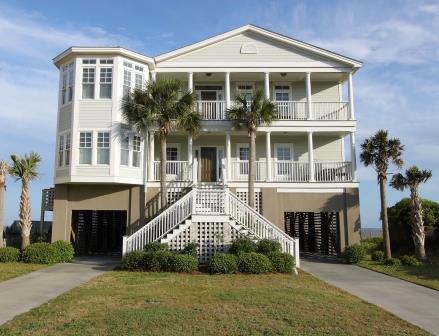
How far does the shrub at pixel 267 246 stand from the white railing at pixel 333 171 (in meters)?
7.19

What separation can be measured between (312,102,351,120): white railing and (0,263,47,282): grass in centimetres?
1581

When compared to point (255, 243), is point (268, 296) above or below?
below

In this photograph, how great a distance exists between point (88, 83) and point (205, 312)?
1584cm

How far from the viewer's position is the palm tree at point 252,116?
21.2m

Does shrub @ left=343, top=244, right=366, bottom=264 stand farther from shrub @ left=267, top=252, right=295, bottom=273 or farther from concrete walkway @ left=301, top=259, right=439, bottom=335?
shrub @ left=267, top=252, right=295, bottom=273

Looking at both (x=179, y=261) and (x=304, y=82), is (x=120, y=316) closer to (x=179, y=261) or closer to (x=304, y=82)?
(x=179, y=261)

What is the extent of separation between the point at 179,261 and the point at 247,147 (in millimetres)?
10754

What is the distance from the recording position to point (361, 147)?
2123cm

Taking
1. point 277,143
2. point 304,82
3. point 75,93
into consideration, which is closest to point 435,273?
point 277,143

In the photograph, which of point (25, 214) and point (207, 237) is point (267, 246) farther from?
point (25, 214)

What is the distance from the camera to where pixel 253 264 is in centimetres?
1606

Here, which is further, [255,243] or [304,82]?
[304,82]

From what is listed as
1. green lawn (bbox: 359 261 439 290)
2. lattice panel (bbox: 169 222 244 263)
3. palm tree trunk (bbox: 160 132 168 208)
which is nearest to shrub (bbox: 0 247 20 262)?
palm tree trunk (bbox: 160 132 168 208)

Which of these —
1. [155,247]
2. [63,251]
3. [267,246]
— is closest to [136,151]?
[63,251]
